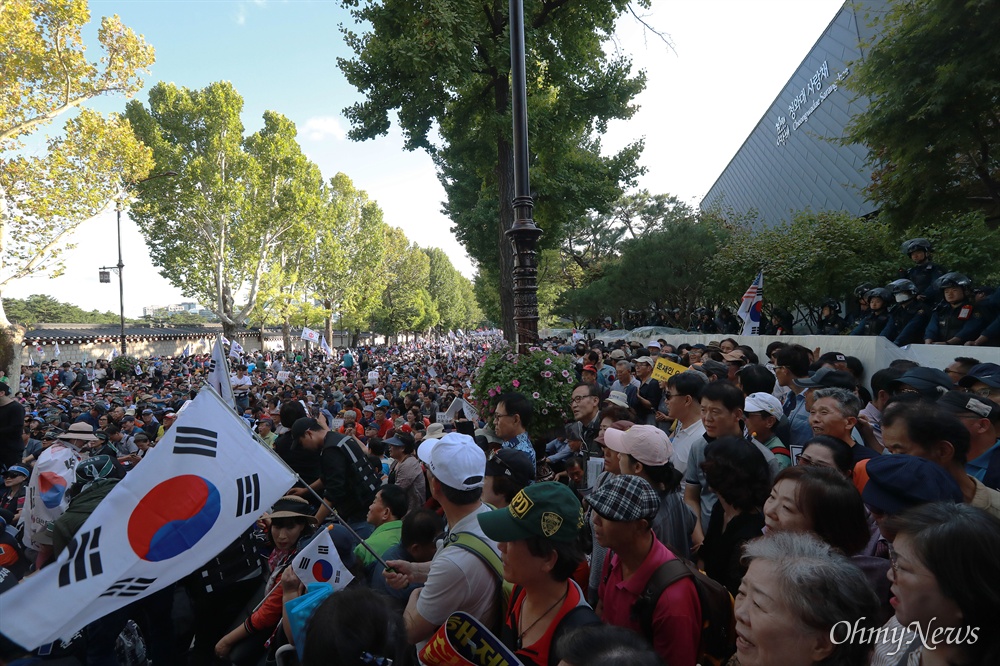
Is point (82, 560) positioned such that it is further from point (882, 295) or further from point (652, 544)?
point (882, 295)

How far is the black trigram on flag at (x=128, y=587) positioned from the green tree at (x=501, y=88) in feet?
29.0

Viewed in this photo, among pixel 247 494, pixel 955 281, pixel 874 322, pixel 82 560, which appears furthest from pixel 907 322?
pixel 82 560

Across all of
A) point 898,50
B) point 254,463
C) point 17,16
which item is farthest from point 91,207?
point 898,50

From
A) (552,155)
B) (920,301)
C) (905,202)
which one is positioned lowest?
(920,301)

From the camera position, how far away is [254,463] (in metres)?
2.38

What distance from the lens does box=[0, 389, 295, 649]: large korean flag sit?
184cm

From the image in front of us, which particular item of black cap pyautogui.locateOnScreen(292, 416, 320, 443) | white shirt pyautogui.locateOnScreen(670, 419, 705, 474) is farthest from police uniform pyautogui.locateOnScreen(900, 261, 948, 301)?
black cap pyautogui.locateOnScreen(292, 416, 320, 443)

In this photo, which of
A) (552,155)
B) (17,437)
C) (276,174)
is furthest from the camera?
(276,174)

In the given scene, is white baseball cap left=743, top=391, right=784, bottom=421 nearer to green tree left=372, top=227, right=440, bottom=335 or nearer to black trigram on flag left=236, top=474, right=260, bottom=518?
black trigram on flag left=236, top=474, right=260, bottom=518

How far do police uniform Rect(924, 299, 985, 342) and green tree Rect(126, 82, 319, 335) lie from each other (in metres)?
33.0

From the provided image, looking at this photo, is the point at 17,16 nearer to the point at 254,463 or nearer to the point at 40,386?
the point at 40,386

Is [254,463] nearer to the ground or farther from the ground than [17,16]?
nearer to the ground

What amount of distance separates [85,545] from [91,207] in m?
20.2

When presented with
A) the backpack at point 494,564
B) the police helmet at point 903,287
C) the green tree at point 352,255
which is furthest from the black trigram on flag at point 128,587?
the green tree at point 352,255
